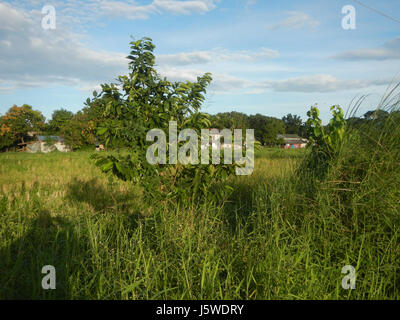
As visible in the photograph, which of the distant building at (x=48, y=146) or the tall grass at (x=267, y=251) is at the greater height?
the distant building at (x=48, y=146)

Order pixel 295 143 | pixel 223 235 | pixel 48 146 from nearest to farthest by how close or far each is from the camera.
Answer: pixel 223 235
pixel 295 143
pixel 48 146

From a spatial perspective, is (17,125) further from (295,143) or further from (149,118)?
(149,118)

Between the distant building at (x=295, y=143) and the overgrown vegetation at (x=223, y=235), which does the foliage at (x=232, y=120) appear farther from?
the distant building at (x=295, y=143)

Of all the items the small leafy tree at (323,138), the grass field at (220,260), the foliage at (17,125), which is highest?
the foliage at (17,125)

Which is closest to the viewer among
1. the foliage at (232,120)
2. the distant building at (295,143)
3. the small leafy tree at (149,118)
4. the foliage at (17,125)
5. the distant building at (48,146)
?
the small leafy tree at (149,118)

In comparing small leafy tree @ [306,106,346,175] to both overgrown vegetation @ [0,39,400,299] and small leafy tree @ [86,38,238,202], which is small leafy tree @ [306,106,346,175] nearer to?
overgrown vegetation @ [0,39,400,299]

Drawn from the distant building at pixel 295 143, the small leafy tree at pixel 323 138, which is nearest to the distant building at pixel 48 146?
the distant building at pixel 295 143

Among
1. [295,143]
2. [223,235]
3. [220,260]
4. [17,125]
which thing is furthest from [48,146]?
[220,260]

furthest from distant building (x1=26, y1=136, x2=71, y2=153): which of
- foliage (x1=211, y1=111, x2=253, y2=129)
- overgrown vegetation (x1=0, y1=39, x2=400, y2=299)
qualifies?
foliage (x1=211, y1=111, x2=253, y2=129)

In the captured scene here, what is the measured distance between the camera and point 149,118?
3545 millimetres

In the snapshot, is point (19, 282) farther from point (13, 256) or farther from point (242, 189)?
point (242, 189)

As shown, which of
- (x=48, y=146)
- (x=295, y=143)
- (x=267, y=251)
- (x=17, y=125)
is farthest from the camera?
(x=17, y=125)

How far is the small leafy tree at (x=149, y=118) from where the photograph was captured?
3357 millimetres
